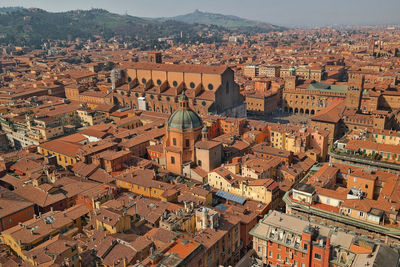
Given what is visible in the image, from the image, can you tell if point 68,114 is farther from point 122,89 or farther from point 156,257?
point 156,257

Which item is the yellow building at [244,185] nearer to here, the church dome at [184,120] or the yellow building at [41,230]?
the church dome at [184,120]

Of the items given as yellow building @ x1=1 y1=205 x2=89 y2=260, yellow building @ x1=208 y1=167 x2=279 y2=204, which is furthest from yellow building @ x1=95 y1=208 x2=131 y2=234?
yellow building @ x1=208 y1=167 x2=279 y2=204

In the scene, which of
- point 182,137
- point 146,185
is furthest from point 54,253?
point 182,137

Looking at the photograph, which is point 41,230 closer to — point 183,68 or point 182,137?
point 182,137

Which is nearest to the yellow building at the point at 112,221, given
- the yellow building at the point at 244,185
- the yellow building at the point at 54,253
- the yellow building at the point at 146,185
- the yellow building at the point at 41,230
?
the yellow building at the point at 41,230

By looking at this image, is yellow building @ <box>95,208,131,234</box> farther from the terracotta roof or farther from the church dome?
the terracotta roof

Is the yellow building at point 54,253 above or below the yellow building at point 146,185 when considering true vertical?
above

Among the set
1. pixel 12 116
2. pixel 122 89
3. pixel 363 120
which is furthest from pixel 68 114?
pixel 363 120

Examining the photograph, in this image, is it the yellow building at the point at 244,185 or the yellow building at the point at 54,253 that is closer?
the yellow building at the point at 54,253
